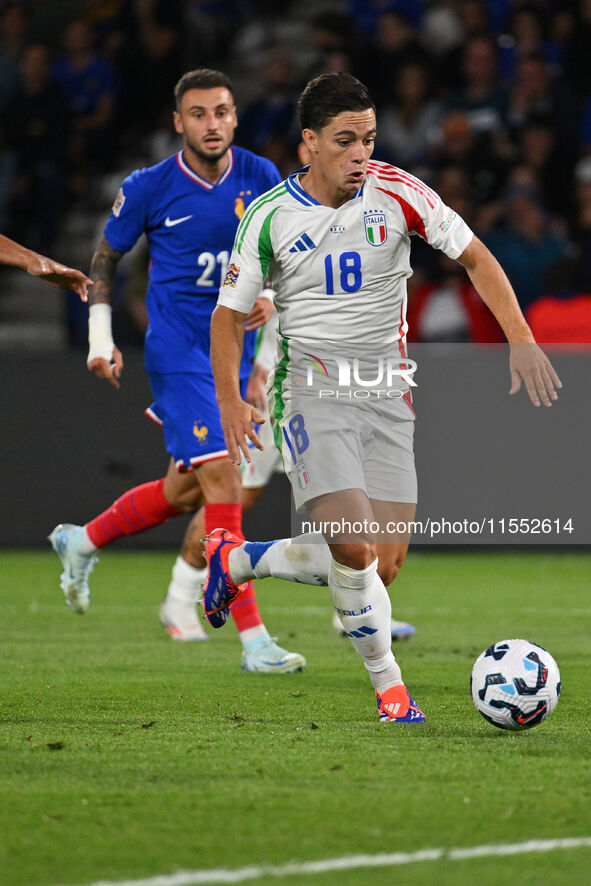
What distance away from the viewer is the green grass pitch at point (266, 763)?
322 cm

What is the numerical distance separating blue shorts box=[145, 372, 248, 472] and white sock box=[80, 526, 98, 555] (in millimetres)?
829

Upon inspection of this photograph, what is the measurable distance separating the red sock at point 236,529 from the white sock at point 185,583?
103 centimetres

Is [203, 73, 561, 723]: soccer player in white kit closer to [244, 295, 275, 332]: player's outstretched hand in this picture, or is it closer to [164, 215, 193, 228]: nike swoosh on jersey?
[244, 295, 275, 332]: player's outstretched hand

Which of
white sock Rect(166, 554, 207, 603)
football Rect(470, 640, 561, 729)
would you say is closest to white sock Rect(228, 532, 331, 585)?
football Rect(470, 640, 561, 729)

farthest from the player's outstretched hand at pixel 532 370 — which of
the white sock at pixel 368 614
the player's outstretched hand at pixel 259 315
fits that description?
the player's outstretched hand at pixel 259 315

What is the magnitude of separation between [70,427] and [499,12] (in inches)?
248

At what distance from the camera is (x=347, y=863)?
3139 millimetres

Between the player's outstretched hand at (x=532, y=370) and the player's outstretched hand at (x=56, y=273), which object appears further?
the player's outstretched hand at (x=56, y=273)

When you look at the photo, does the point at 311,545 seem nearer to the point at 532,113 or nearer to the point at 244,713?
the point at 244,713

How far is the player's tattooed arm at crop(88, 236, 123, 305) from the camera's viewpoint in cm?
694

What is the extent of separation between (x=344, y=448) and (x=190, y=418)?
6.17 ft

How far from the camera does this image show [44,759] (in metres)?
4.25

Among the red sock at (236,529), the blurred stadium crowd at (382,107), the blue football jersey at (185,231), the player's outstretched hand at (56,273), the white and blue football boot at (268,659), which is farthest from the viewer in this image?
the blurred stadium crowd at (382,107)

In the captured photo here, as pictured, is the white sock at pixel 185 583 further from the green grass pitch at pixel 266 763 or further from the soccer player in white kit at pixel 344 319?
the soccer player in white kit at pixel 344 319
